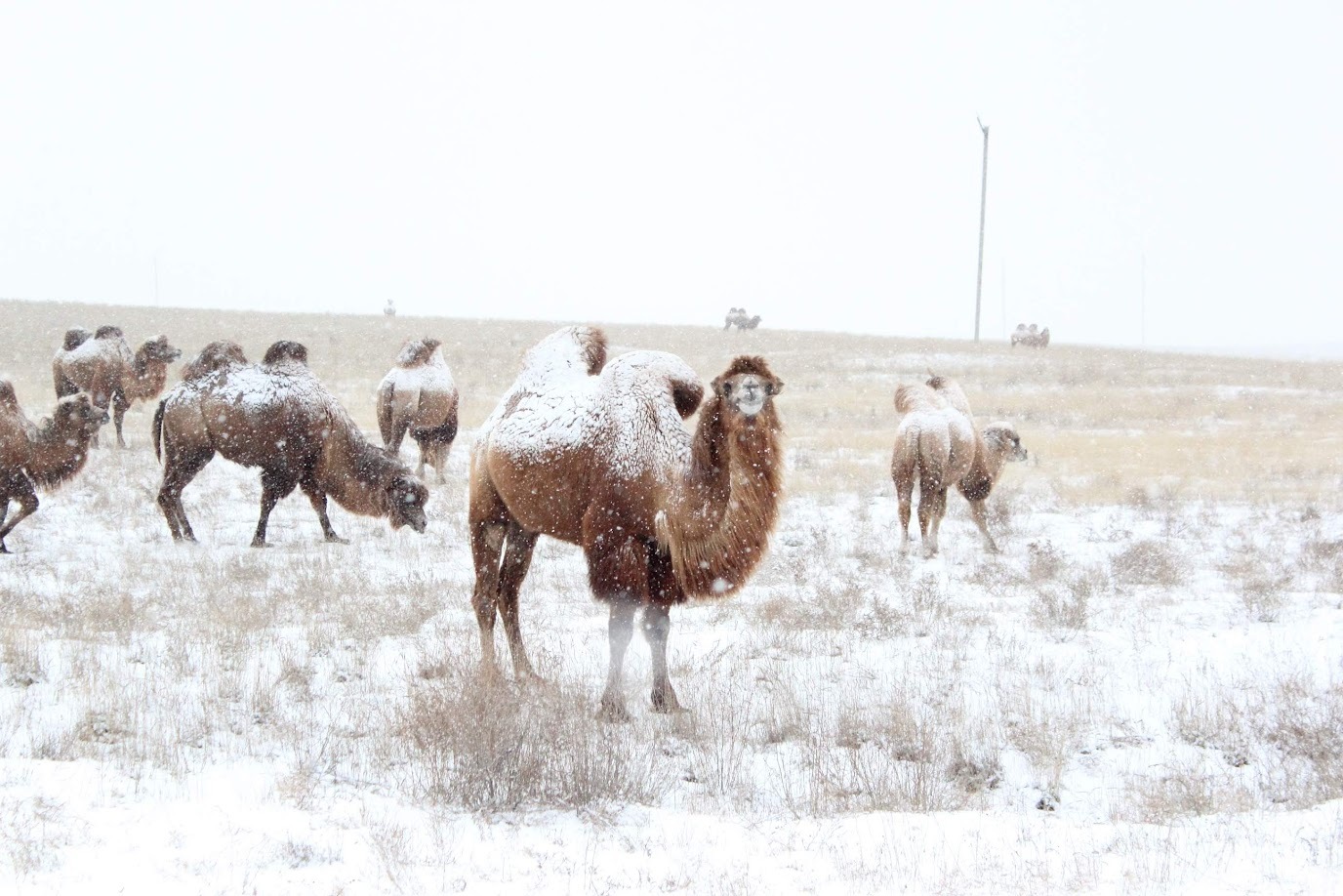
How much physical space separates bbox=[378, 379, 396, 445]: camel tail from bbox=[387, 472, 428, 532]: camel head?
5.18m

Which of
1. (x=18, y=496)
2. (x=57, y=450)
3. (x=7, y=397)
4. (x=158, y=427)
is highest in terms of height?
(x=7, y=397)

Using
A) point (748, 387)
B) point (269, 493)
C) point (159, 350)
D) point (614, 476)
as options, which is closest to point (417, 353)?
point (159, 350)

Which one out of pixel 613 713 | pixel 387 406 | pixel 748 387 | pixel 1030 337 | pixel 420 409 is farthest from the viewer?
pixel 1030 337

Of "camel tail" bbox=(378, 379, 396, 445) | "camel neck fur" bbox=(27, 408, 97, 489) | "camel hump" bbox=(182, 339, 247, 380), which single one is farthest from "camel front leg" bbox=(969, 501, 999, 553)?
"camel neck fur" bbox=(27, 408, 97, 489)

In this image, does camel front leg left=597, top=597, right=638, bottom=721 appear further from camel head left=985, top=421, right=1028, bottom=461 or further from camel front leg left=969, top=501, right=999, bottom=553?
camel head left=985, top=421, right=1028, bottom=461

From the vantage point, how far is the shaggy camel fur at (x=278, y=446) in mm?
11297

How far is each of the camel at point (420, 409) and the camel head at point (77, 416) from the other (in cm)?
529

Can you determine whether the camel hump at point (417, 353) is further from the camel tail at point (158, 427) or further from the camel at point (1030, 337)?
the camel at point (1030, 337)

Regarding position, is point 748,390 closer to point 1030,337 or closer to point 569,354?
point 569,354

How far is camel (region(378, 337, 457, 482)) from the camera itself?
16.4m

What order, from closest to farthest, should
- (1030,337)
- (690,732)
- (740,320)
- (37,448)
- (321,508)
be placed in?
(690,732)
(37,448)
(321,508)
(1030,337)
(740,320)

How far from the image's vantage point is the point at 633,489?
19.9 ft

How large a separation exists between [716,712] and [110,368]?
1619 centimetres

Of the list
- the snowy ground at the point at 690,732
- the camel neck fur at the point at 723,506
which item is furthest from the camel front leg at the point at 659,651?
the camel neck fur at the point at 723,506
